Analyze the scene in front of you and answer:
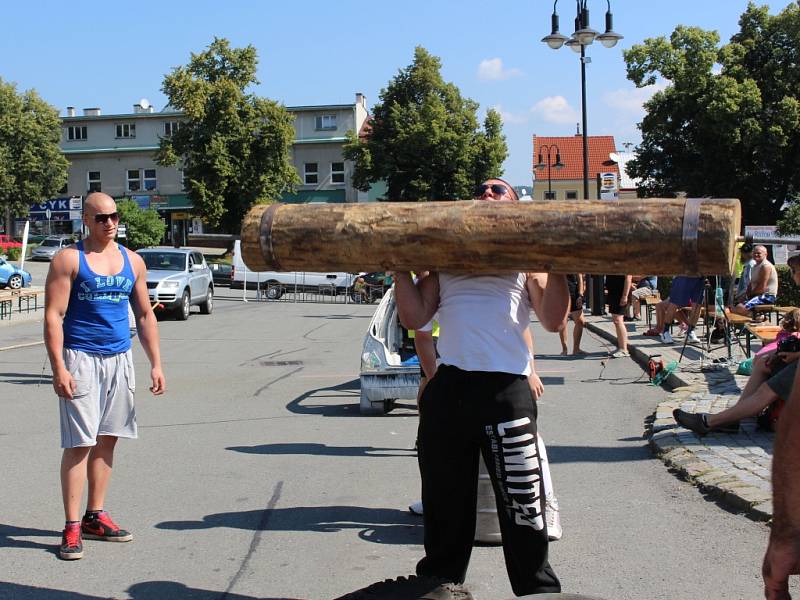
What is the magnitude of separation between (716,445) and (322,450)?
3.11m

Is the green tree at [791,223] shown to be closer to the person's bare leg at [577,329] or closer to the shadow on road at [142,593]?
the person's bare leg at [577,329]

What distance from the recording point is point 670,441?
738 cm

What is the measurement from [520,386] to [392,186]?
2337 inches

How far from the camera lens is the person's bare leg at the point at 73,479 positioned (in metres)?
4.87

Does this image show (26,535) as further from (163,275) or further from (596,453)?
(163,275)

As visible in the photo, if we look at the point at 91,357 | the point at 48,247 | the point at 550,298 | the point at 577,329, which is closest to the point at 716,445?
the point at 550,298

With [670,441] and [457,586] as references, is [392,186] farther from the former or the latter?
[457,586]

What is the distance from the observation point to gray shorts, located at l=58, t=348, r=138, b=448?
15.9 feet

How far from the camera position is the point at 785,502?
2.36m

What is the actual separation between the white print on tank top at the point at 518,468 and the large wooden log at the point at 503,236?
61 cm

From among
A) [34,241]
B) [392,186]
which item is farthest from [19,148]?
[392,186]

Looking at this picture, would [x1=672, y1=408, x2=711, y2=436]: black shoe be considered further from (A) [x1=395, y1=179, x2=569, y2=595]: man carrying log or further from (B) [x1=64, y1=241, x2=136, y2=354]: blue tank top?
(B) [x1=64, y1=241, x2=136, y2=354]: blue tank top

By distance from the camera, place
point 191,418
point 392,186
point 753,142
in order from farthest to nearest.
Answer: point 392,186 → point 753,142 → point 191,418

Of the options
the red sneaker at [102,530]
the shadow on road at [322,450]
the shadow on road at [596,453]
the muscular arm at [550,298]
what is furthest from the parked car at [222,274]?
the muscular arm at [550,298]
